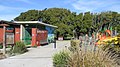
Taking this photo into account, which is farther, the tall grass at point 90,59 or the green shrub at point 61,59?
the green shrub at point 61,59

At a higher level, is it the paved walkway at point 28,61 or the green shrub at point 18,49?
the green shrub at point 18,49

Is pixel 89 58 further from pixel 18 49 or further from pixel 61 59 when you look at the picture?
pixel 18 49

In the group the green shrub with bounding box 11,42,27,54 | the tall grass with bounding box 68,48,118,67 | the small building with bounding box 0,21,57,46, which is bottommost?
the green shrub with bounding box 11,42,27,54

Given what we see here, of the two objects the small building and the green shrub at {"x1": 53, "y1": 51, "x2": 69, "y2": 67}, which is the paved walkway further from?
the small building

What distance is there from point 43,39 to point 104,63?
3334cm

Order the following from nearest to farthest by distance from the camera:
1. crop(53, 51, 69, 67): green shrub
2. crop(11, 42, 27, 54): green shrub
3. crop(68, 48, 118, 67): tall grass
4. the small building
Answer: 1. crop(68, 48, 118, 67): tall grass
2. crop(53, 51, 69, 67): green shrub
3. crop(11, 42, 27, 54): green shrub
4. the small building

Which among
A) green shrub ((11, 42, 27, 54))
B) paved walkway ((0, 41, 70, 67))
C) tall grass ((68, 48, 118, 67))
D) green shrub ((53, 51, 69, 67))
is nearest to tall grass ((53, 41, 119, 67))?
tall grass ((68, 48, 118, 67))

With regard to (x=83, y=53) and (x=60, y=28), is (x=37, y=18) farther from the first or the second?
(x=83, y=53)

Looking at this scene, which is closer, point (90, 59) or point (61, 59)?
point (90, 59)

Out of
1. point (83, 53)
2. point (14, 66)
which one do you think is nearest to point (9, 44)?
point (14, 66)

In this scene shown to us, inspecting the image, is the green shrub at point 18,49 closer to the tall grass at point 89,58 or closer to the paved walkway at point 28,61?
the paved walkway at point 28,61

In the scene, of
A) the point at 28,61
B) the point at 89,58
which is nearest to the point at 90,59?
the point at 89,58

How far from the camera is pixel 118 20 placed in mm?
79312

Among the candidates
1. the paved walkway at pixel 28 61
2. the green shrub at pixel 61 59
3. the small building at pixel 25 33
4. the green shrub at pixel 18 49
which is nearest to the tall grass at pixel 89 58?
the green shrub at pixel 61 59
